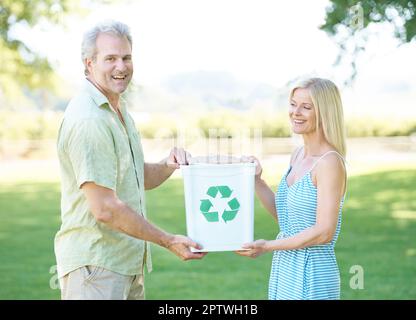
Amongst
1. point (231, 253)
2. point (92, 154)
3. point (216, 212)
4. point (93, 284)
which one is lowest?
→ point (231, 253)

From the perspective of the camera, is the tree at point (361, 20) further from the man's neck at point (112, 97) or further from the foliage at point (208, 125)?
the foliage at point (208, 125)

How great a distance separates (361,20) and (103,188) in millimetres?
4034

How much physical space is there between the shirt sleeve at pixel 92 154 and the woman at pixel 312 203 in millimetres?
561

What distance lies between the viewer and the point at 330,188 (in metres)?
2.76

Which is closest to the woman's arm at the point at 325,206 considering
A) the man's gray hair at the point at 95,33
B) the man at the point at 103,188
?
the man at the point at 103,188

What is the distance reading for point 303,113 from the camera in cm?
283

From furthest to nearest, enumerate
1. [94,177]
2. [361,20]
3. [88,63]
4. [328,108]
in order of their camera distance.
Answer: [361,20]
[88,63]
[328,108]
[94,177]

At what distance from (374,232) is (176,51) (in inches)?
326

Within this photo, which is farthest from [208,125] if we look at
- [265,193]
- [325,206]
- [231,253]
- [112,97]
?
[325,206]

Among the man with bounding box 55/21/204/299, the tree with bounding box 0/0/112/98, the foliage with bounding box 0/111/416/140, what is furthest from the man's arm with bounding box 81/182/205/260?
the foliage with bounding box 0/111/416/140

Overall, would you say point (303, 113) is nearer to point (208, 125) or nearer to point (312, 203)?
point (312, 203)

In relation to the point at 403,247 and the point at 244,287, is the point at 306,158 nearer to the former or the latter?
the point at 244,287
